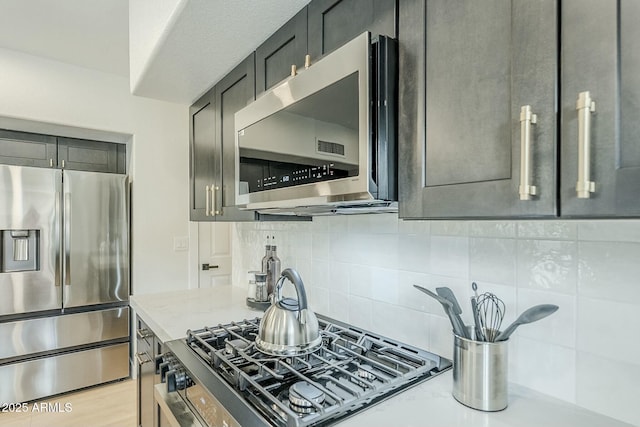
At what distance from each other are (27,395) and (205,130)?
95.1 inches

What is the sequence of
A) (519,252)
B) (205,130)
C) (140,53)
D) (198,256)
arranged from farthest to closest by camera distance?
(198,256) → (205,130) → (140,53) → (519,252)

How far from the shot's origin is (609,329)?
0.80 metres

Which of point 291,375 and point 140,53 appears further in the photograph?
point 140,53

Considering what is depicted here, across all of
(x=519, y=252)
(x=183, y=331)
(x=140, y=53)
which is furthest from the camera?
(x=140, y=53)

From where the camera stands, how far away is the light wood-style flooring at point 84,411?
7.86ft

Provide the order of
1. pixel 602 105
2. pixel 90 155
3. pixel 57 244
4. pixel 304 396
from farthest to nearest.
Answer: pixel 90 155, pixel 57 244, pixel 304 396, pixel 602 105

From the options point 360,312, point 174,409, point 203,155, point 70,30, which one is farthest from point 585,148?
point 70,30

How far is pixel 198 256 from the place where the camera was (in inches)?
134

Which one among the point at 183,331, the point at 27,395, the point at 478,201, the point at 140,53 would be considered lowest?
the point at 27,395

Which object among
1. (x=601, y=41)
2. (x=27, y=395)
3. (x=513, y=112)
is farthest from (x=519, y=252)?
(x=27, y=395)

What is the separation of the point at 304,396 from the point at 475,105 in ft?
2.53

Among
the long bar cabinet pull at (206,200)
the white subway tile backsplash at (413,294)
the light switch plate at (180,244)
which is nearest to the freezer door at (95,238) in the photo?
the light switch plate at (180,244)

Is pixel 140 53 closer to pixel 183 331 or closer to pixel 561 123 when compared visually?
pixel 183 331

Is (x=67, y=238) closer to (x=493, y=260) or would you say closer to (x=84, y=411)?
(x=84, y=411)
